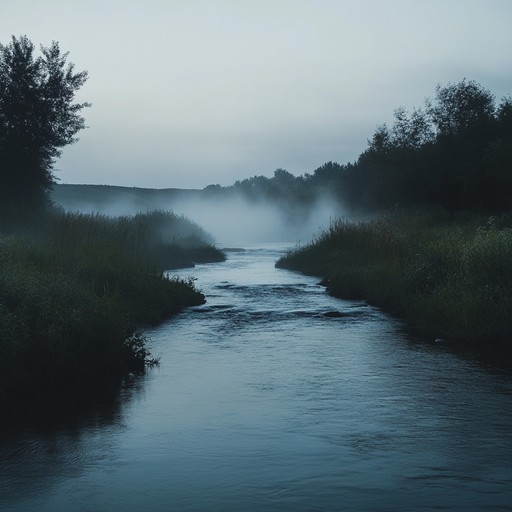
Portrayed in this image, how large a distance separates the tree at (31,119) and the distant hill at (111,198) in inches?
2201

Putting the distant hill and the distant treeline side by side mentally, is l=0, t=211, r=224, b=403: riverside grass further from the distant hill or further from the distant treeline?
the distant hill

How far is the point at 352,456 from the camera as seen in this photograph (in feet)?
24.5

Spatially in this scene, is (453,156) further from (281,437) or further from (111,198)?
(111,198)

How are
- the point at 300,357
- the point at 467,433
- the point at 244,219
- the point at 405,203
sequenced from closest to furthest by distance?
the point at 467,433 → the point at 300,357 → the point at 405,203 → the point at 244,219

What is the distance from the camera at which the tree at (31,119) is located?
34219 millimetres

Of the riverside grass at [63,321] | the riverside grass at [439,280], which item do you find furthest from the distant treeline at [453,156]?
the riverside grass at [63,321]

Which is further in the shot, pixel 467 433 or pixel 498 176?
pixel 498 176

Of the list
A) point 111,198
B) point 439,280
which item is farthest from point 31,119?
point 111,198

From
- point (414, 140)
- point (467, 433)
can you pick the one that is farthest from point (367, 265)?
point (414, 140)

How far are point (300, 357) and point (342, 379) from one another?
1.76m

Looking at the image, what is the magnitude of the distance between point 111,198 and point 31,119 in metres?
74.0

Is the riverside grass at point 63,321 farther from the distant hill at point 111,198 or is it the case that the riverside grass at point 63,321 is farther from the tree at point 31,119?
the distant hill at point 111,198

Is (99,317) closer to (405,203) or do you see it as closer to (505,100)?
(405,203)

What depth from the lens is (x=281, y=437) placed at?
807cm
